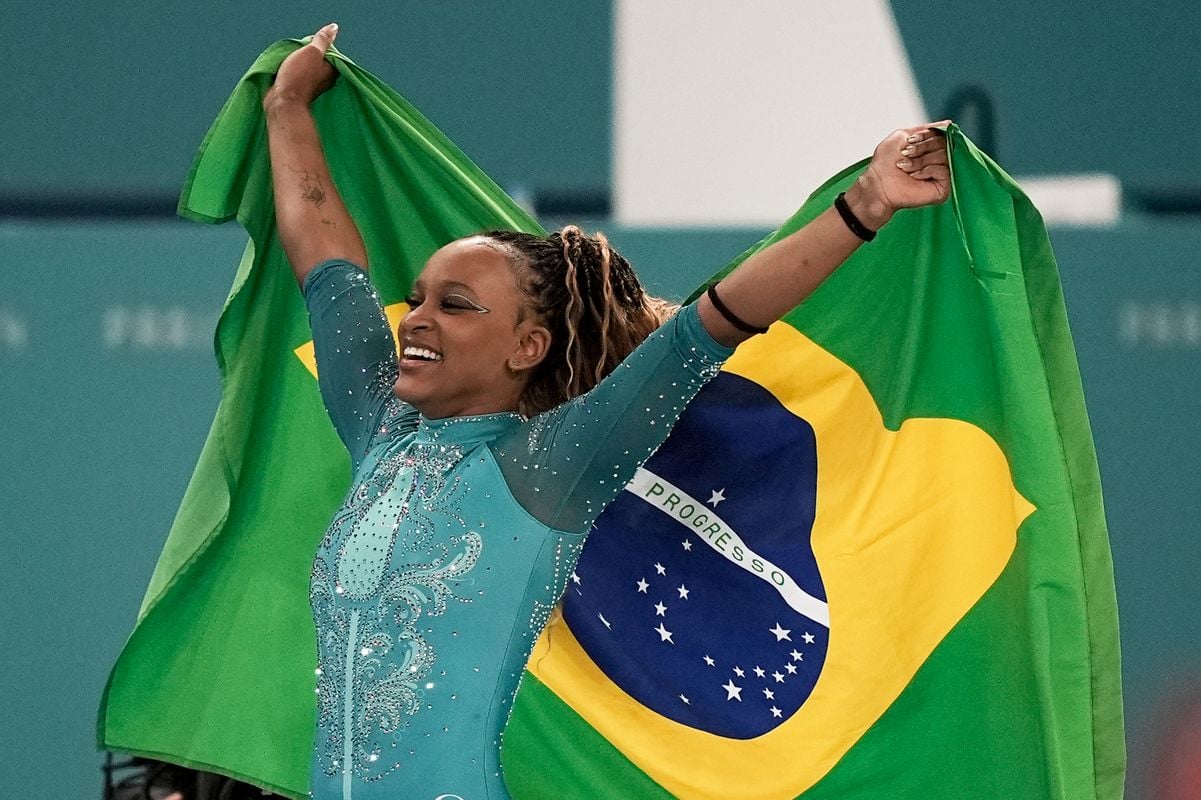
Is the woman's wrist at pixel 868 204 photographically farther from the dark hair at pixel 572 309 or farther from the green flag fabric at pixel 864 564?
the dark hair at pixel 572 309

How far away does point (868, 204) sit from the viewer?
1661 mm

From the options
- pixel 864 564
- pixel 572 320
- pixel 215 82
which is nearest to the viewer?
pixel 572 320

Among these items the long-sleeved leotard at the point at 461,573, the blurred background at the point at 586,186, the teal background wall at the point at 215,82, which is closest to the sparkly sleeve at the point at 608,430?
the long-sleeved leotard at the point at 461,573

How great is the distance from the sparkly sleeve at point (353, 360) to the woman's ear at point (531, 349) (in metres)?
0.16

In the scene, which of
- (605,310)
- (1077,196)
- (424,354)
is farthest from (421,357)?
(1077,196)

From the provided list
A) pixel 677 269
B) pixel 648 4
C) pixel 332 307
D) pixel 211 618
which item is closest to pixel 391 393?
pixel 332 307

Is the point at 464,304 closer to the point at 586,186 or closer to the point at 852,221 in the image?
the point at 852,221

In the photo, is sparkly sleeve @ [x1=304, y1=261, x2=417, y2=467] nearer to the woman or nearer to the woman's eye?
the woman

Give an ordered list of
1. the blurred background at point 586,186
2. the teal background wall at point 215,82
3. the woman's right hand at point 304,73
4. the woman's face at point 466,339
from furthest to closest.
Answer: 1. the teal background wall at point 215,82
2. the blurred background at point 586,186
3. the woman's right hand at point 304,73
4. the woman's face at point 466,339

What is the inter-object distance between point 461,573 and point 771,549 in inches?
20.7

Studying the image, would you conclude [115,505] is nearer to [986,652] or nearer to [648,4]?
[648,4]

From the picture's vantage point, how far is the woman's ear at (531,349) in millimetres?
1864

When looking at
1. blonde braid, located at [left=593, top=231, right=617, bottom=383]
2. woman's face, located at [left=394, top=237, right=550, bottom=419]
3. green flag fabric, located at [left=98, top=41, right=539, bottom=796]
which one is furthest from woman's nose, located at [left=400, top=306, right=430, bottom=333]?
green flag fabric, located at [left=98, top=41, right=539, bottom=796]

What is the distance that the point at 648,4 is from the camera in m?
3.73
